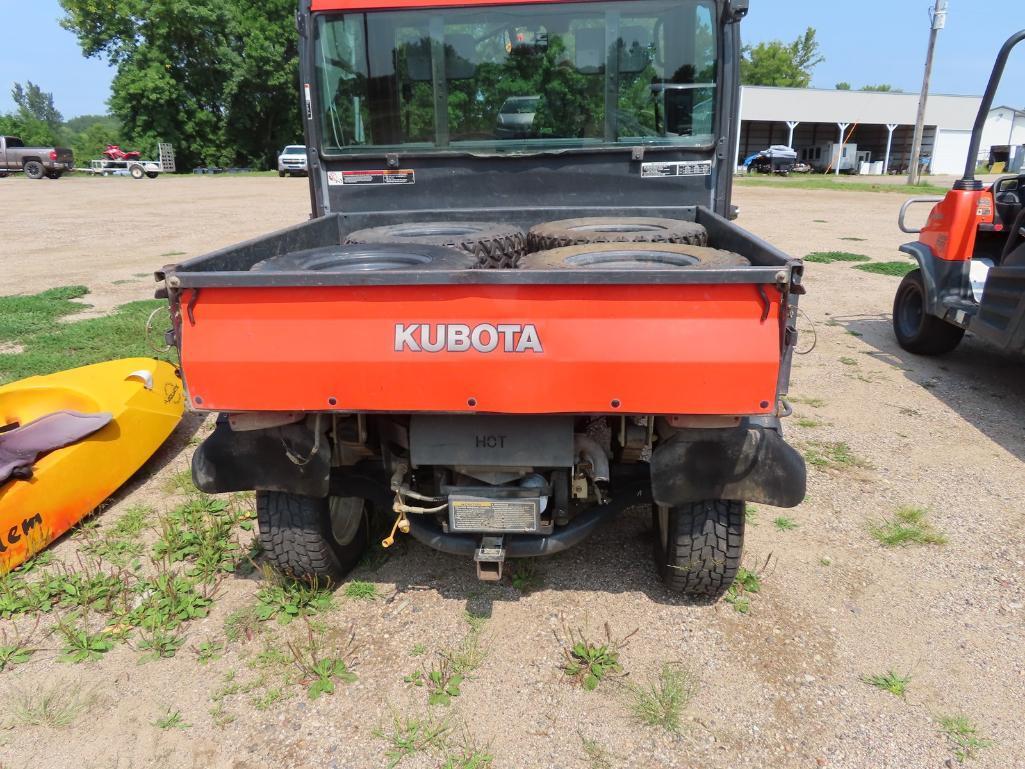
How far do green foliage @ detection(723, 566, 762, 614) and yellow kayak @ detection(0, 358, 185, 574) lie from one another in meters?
3.06

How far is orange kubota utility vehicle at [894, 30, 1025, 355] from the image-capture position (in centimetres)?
505

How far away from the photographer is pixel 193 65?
39.7m

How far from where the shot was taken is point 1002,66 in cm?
538

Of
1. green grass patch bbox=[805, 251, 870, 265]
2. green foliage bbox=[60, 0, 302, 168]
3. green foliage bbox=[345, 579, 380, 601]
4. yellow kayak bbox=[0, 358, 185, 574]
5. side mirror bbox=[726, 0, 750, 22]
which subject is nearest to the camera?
green foliage bbox=[345, 579, 380, 601]

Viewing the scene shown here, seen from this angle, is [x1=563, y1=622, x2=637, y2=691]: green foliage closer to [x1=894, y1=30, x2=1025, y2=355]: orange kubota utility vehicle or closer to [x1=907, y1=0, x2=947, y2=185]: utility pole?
[x1=894, y1=30, x2=1025, y2=355]: orange kubota utility vehicle

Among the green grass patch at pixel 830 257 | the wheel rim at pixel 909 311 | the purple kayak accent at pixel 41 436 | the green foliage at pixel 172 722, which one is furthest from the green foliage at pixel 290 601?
the green grass patch at pixel 830 257

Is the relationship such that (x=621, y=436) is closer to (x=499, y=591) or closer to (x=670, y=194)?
(x=499, y=591)

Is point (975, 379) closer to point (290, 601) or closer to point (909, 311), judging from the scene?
point (909, 311)

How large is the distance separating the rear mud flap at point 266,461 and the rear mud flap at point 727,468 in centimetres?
118

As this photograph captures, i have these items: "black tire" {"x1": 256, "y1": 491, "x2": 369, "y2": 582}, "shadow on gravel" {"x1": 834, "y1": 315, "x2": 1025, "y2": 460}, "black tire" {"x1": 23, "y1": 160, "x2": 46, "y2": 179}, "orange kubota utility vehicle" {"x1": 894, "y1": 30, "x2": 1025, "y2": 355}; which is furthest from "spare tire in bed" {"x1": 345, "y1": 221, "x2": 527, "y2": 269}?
"black tire" {"x1": 23, "y1": 160, "x2": 46, "y2": 179}

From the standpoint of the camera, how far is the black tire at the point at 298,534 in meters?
2.86

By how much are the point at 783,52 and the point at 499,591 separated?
7066 centimetres

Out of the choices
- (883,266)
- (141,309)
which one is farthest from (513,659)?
(883,266)

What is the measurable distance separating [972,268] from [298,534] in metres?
5.64
